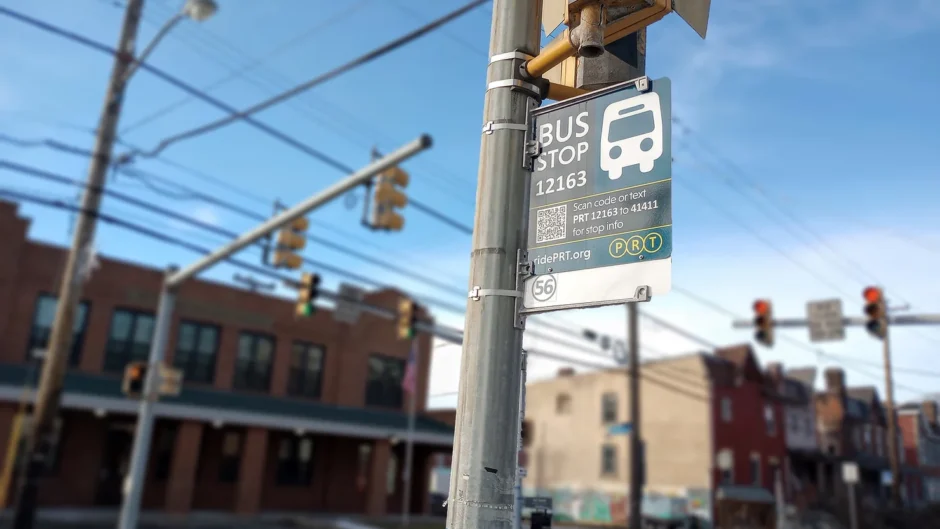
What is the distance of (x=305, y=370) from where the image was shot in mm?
31812

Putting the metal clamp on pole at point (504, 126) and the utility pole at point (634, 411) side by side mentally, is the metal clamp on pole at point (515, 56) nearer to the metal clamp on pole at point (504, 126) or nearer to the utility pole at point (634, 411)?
the metal clamp on pole at point (504, 126)

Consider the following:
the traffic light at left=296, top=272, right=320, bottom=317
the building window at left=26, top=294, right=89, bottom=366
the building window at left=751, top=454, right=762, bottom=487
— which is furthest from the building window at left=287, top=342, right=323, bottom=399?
the building window at left=751, top=454, right=762, bottom=487

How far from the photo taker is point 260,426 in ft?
88.8

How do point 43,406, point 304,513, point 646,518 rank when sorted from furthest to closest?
point 646,518
point 304,513
point 43,406

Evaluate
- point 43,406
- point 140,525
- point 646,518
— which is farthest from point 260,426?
point 646,518

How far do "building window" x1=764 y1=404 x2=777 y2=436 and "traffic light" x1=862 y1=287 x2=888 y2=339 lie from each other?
31.8 metres

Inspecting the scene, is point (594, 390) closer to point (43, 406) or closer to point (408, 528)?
point (408, 528)

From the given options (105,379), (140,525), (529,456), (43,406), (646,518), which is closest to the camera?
(43,406)

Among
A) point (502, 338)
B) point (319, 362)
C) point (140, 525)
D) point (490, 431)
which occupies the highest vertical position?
point (319, 362)

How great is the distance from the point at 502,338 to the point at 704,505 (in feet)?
136

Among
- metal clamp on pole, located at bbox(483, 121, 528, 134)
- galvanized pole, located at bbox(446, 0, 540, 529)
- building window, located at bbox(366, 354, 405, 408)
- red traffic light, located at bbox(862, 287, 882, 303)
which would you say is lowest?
galvanized pole, located at bbox(446, 0, 540, 529)

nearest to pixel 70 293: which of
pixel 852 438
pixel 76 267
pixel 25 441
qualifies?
pixel 76 267

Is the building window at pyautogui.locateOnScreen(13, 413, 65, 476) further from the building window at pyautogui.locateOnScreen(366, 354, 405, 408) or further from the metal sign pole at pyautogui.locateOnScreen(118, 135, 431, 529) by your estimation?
the building window at pyautogui.locateOnScreen(366, 354, 405, 408)

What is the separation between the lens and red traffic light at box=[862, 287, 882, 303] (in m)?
16.6
